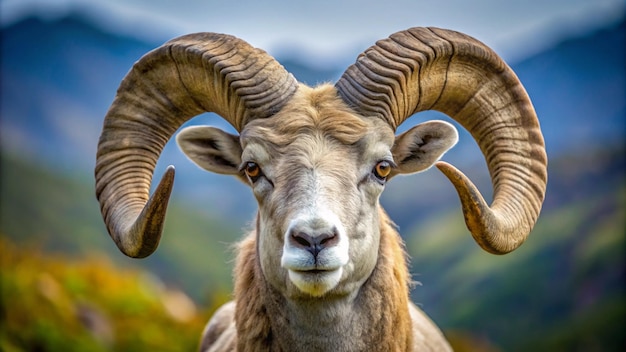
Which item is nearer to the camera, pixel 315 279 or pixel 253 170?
pixel 315 279

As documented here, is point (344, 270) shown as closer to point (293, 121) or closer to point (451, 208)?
point (293, 121)

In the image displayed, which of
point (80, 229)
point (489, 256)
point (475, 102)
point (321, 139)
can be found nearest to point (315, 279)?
point (321, 139)

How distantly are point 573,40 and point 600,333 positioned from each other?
25.6 meters

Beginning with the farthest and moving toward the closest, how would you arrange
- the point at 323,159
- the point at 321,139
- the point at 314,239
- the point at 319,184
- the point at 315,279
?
the point at 321,139, the point at 323,159, the point at 319,184, the point at 315,279, the point at 314,239

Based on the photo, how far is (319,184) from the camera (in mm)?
6168

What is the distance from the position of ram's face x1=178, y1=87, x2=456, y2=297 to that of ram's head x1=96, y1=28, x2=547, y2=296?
1cm

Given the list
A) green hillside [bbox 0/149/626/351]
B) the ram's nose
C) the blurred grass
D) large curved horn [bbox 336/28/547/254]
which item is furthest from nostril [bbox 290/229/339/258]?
green hillside [bbox 0/149/626/351]

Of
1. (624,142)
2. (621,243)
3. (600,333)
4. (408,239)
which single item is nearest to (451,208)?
(408,239)

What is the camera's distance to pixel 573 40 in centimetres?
4425

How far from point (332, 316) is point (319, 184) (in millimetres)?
1287

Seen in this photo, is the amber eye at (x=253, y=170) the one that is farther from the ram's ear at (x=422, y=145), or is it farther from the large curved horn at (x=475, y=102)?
the ram's ear at (x=422, y=145)

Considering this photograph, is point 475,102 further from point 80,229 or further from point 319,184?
point 80,229

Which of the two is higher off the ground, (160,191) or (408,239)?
(408,239)

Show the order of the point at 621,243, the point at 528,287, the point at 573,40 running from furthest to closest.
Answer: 1. the point at 573,40
2. the point at 528,287
3. the point at 621,243
